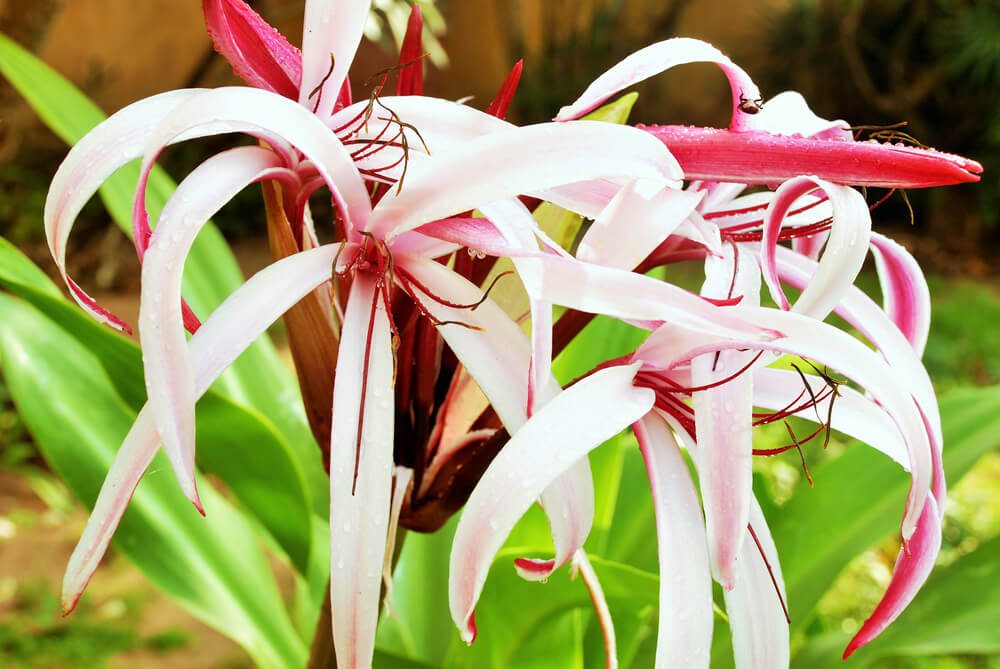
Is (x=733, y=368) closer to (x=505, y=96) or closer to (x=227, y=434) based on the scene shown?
(x=505, y=96)

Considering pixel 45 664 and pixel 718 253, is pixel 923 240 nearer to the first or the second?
pixel 45 664

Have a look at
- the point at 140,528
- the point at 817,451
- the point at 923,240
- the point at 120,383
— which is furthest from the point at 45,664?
the point at 923,240

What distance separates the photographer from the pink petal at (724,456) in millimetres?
359

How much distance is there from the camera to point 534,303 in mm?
344

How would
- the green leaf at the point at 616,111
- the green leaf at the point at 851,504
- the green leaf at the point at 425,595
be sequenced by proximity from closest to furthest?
the green leaf at the point at 616,111 < the green leaf at the point at 851,504 < the green leaf at the point at 425,595

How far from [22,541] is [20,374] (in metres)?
1.22

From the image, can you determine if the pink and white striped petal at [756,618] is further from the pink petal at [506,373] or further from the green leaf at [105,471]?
the green leaf at [105,471]

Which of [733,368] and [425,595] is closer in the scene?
[733,368]

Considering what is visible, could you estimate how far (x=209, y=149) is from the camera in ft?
12.4

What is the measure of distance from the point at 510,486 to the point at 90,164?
20 cm

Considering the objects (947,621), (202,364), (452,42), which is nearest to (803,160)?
(202,364)

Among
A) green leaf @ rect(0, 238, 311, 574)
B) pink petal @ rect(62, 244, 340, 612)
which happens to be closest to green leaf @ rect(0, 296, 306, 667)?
green leaf @ rect(0, 238, 311, 574)

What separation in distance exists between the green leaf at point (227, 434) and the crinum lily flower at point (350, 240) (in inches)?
7.0

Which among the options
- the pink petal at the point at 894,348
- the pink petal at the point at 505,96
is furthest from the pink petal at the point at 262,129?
the pink petal at the point at 894,348
